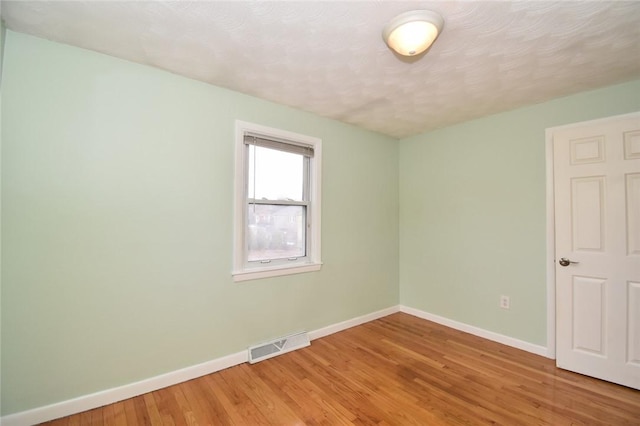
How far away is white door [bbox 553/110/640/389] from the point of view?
7.22 feet

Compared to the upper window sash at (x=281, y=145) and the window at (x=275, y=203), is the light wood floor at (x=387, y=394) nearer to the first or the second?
the window at (x=275, y=203)

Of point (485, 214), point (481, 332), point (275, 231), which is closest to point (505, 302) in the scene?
point (481, 332)

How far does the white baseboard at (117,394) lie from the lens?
1712mm

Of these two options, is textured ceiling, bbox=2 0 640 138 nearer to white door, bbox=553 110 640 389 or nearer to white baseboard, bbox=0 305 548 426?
white door, bbox=553 110 640 389

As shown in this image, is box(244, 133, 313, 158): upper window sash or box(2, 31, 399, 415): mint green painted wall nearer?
box(2, 31, 399, 415): mint green painted wall

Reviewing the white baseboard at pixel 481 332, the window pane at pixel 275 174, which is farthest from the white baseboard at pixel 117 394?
the white baseboard at pixel 481 332

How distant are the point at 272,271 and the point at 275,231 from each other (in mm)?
420

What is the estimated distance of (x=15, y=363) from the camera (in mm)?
1684

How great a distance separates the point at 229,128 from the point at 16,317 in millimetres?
1930

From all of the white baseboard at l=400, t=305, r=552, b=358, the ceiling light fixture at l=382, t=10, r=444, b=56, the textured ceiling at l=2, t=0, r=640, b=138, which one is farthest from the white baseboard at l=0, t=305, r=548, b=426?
the ceiling light fixture at l=382, t=10, r=444, b=56

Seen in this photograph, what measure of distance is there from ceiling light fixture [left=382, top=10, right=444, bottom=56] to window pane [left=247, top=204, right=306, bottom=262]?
70.5 inches

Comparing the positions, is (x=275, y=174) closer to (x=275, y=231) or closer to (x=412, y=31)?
(x=275, y=231)

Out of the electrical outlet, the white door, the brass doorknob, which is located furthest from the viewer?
the electrical outlet

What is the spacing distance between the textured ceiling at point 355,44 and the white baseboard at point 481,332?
2.43m
